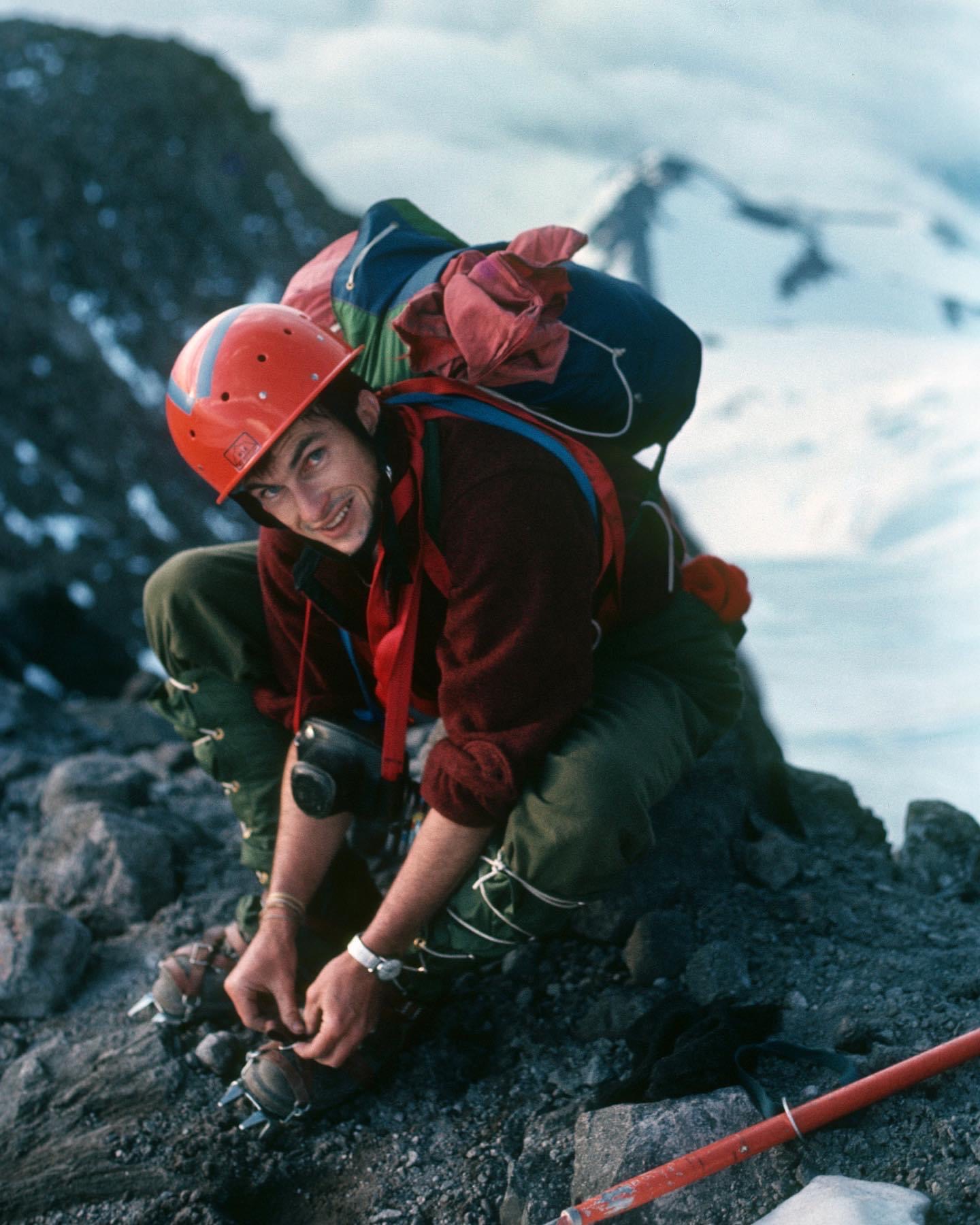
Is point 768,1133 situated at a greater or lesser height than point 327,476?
lesser

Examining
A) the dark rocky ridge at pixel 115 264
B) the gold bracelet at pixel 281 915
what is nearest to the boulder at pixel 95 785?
the gold bracelet at pixel 281 915

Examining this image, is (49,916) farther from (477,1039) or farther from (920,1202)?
(920,1202)

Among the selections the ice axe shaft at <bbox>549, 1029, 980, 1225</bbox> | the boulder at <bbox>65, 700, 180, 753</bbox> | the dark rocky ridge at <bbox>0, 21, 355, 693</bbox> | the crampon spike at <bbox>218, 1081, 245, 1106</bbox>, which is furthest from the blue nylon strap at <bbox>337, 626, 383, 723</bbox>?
the dark rocky ridge at <bbox>0, 21, 355, 693</bbox>

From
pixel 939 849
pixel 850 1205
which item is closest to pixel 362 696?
pixel 850 1205

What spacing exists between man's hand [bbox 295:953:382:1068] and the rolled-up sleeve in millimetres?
417

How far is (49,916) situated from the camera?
3240 mm

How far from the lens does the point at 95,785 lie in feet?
13.5

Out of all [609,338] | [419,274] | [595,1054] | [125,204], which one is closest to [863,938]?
[595,1054]

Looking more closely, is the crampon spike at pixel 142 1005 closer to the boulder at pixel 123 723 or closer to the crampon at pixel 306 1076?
the crampon at pixel 306 1076

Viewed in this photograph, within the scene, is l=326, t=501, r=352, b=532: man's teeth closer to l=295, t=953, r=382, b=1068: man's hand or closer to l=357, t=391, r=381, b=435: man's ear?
l=357, t=391, r=381, b=435: man's ear

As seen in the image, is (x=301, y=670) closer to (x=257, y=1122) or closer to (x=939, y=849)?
(x=257, y=1122)

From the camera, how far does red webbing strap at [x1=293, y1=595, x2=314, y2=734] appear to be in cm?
271

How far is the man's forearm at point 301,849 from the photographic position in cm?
275

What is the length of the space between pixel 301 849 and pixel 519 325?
137 centimetres
